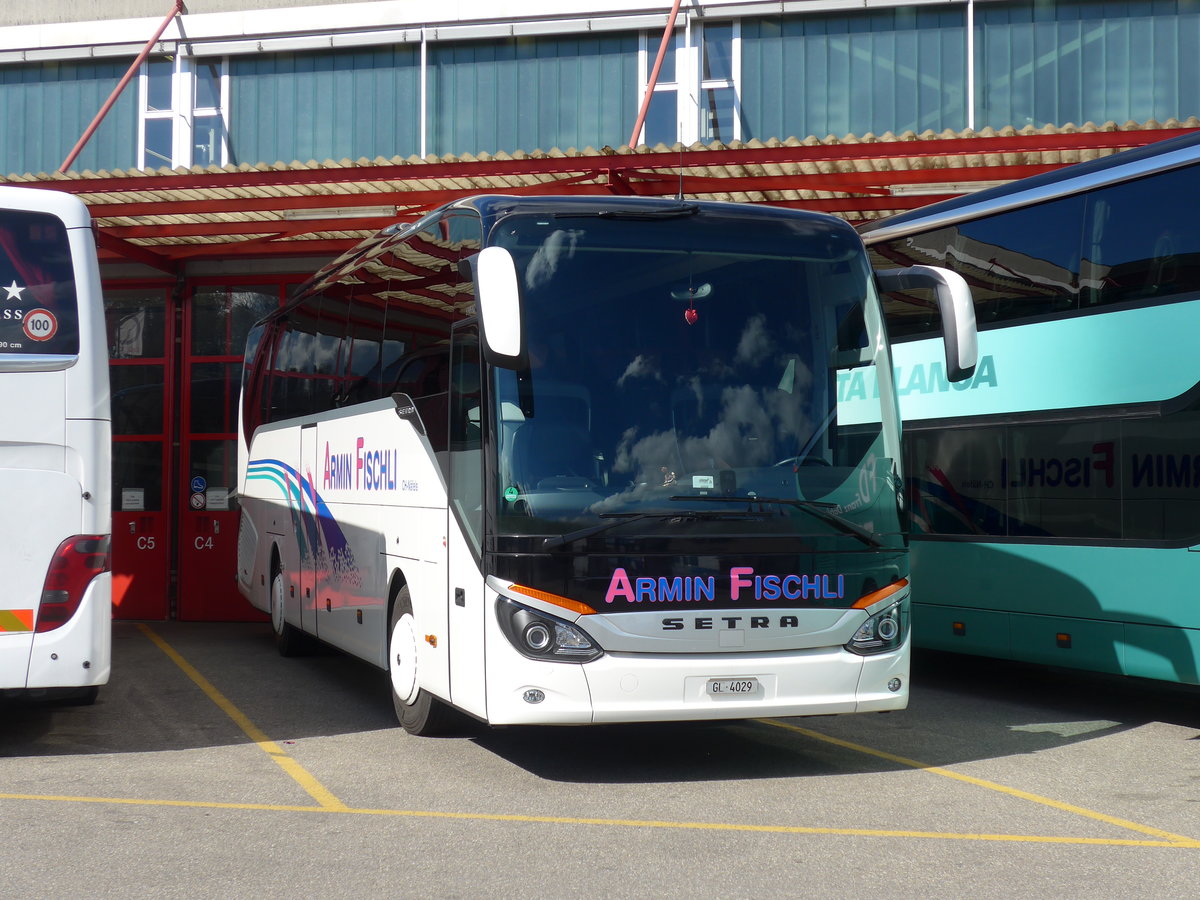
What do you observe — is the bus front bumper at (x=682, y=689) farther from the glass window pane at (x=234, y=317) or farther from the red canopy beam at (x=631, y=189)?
the glass window pane at (x=234, y=317)

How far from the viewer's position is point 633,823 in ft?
20.6

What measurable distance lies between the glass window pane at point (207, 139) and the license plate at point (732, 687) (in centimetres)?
1324

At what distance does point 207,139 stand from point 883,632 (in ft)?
44.7

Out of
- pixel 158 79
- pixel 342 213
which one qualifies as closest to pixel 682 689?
pixel 342 213

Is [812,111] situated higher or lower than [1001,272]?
higher

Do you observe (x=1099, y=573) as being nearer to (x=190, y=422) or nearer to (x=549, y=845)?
(x=549, y=845)

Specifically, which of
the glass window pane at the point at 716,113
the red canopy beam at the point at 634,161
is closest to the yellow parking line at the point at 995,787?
the red canopy beam at the point at 634,161

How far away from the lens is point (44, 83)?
1858cm

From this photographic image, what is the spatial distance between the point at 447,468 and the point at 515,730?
2.18m

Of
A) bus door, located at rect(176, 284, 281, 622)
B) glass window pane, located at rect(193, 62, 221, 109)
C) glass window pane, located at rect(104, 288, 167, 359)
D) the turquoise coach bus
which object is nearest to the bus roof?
the turquoise coach bus

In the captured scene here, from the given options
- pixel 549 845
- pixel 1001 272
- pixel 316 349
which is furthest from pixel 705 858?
pixel 316 349

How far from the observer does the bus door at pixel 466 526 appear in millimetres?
7082

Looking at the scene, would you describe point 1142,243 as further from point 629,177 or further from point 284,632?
point 284,632

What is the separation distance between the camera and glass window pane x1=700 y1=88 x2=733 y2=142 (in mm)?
16812
